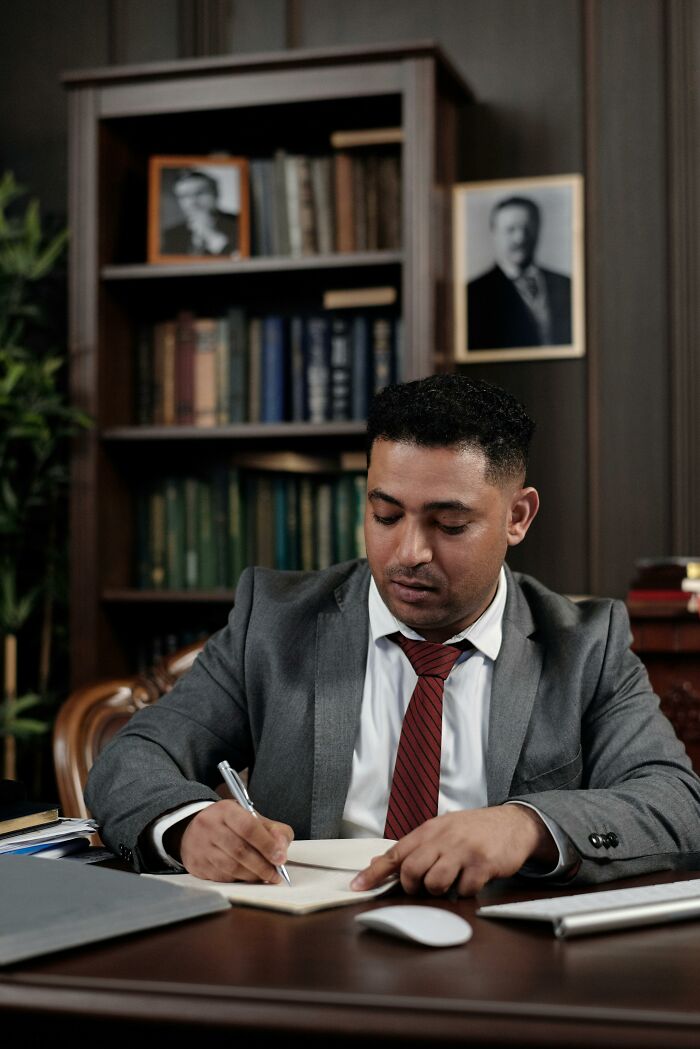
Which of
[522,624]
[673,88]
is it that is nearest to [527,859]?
[522,624]

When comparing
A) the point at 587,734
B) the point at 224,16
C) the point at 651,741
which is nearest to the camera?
the point at 651,741

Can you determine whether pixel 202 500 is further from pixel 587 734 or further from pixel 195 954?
pixel 195 954

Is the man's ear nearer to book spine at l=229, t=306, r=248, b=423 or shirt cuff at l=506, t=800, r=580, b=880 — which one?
shirt cuff at l=506, t=800, r=580, b=880

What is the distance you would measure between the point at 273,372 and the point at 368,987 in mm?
2484

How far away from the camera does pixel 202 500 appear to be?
10.8ft

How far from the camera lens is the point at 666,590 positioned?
250 centimetres

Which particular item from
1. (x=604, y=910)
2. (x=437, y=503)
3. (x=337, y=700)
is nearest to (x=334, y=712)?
(x=337, y=700)

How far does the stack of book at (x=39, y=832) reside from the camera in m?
1.26

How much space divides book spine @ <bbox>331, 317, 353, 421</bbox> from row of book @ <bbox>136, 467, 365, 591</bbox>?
7.4 inches

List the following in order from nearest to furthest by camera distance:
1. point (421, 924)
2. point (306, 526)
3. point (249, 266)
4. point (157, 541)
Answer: point (421, 924), point (249, 266), point (306, 526), point (157, 541)

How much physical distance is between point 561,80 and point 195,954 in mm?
2847

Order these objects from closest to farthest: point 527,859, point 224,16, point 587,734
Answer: point 527,859
point 587,734
point 224,16

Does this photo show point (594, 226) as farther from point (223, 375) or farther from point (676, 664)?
point (676, 664)

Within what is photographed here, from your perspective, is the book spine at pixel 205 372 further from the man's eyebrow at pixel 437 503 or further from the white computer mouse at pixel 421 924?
the white computer mouse at pixel 421 924
